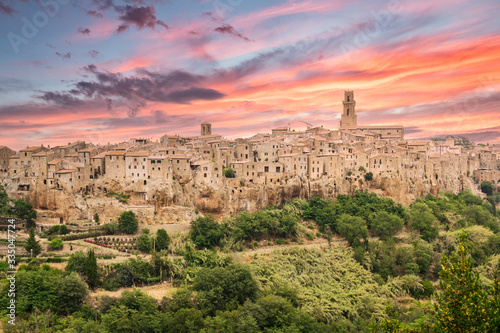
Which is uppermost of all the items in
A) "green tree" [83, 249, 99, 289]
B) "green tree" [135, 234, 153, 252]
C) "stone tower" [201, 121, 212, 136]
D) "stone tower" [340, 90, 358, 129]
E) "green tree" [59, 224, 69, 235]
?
"stone tower" [340, 90, 358, 129]

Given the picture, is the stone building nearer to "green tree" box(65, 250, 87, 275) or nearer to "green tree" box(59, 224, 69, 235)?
"green tree" box(59, 224, 69, 235)

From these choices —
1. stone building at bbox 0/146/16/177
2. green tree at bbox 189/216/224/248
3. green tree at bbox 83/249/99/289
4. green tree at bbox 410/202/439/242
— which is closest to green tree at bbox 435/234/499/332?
green tree at bbox 83/249/99/289

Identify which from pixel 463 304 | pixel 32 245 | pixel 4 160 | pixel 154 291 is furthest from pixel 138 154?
pixel 463 304

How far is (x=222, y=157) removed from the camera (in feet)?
153

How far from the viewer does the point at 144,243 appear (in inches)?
1361

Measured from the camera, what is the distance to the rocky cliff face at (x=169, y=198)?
38.3 metres

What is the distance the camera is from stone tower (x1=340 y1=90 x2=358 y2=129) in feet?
246

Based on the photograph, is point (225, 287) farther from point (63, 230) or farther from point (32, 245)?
point (63, 230)

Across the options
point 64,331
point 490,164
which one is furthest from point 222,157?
point 490,164

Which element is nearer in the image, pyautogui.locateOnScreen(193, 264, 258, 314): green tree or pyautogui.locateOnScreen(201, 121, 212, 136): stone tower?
pyautogui.locateOnScreen(193, 264, 258, 314): green tree

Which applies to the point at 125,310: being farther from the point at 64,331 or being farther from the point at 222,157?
the point at 222,157

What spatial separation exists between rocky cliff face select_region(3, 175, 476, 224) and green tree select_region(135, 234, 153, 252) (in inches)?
128

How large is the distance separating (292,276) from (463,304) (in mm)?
24651

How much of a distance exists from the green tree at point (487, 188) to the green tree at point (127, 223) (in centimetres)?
6390
